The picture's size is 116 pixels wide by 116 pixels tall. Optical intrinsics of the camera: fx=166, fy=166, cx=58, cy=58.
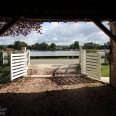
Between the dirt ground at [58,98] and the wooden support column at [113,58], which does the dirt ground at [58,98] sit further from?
the wooden support column at [113,58]

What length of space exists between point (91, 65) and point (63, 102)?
3.92 metres

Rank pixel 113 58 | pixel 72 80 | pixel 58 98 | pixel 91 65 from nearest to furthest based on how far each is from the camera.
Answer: pixel 58 98
pixel 113 58
pixel 72 80
pixel 91 65

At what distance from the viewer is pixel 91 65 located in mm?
9047

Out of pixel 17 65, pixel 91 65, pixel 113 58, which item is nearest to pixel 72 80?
pixel 91 65

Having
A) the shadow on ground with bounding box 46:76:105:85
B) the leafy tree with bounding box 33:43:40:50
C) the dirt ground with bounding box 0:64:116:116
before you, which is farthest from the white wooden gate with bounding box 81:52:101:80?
the leafy tree with bounding box 33:43:40:50

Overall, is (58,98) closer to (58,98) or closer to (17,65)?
(58,98)

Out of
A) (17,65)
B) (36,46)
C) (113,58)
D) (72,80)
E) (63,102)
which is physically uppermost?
(36,46)

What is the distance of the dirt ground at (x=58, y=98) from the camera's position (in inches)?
194

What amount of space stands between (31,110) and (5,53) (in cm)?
1172

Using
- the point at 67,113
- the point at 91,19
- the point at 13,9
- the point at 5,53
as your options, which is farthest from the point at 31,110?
the point at 5,53

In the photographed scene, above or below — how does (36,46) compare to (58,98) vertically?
above

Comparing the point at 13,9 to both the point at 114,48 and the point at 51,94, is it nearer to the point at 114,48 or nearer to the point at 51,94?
the point at 51,94

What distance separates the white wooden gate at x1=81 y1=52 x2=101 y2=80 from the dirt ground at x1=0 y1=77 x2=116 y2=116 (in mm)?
632

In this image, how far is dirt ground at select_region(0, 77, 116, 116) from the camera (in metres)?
4.93
